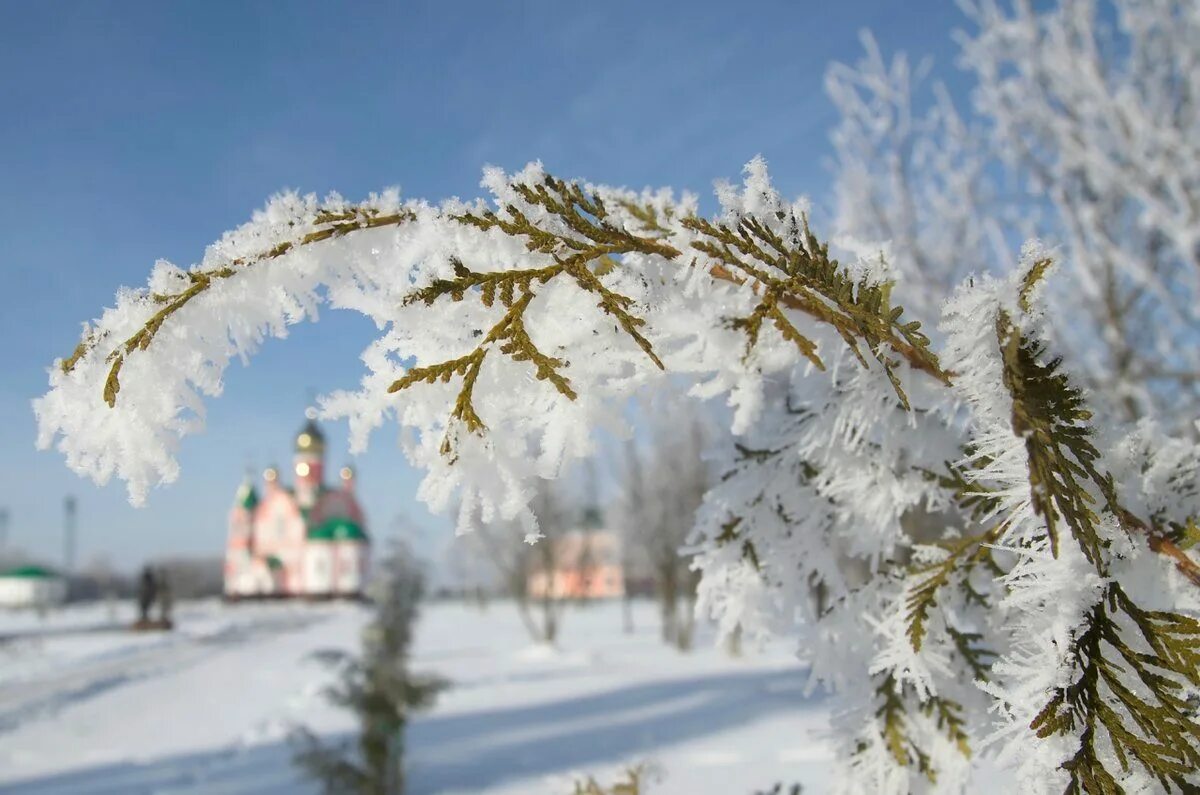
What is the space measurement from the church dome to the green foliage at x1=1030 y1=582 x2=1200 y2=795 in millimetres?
54400

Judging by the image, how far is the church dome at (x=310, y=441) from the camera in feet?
172

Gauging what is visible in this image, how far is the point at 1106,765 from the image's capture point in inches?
35.5

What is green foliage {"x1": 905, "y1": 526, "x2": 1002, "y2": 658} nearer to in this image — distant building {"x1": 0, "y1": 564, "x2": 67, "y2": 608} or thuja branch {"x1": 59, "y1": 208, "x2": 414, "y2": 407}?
thuja branch {"x1": 59, "y1": 208, "x2": 414, "y2": 407}

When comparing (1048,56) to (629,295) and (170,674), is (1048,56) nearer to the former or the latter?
(629,295)

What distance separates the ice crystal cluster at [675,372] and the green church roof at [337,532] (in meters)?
Result: 57.3

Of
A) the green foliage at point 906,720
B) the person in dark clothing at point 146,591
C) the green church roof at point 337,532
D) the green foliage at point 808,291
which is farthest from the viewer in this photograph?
the green church roof at point 337,532

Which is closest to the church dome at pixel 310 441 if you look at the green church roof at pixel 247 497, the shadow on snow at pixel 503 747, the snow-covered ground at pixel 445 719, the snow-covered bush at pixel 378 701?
the green church roof at pixel 247 497

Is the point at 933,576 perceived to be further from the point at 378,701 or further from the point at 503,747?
the point at 503,747

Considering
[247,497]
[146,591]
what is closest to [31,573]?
[247,497]

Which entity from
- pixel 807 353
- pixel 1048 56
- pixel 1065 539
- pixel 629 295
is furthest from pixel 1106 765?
pixel 1048 56

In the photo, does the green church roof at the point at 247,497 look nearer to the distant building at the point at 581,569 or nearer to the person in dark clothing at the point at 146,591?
the distant building at the point at 581,569

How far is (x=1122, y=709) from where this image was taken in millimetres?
913

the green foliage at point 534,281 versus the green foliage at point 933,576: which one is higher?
the green foliage at point 534,281

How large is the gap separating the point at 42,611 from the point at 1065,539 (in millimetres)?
48196
